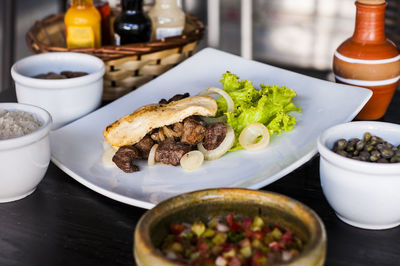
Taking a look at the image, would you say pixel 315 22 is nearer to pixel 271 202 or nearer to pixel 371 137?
pixel 371 137

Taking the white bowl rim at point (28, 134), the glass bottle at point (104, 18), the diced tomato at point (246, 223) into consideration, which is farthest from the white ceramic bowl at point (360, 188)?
the glass bottle at point (104, 18)

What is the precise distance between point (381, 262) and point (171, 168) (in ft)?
2.01

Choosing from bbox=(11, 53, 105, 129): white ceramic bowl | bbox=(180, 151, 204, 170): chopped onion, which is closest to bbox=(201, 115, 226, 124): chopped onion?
bbox=(180, 151, 204, 170): chopped onion

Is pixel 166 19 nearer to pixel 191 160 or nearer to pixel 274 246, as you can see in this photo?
pixel 191 160

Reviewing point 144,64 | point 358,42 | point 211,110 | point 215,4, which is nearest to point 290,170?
point 211,110

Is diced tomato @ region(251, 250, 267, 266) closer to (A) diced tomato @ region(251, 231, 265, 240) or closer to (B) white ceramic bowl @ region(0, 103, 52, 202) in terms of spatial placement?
(A) diced tomato @ region(251, 231, 265, 240)

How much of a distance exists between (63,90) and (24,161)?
494mm

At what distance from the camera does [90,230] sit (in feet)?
4.35

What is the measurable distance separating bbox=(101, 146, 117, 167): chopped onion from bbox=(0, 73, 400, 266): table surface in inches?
3.8

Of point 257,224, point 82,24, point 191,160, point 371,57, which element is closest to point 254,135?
point 191,160

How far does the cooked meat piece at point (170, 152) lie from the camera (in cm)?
154

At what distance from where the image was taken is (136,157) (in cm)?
155

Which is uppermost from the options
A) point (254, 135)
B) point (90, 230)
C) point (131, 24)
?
point (131, 24)

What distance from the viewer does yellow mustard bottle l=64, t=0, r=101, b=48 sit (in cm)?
209
